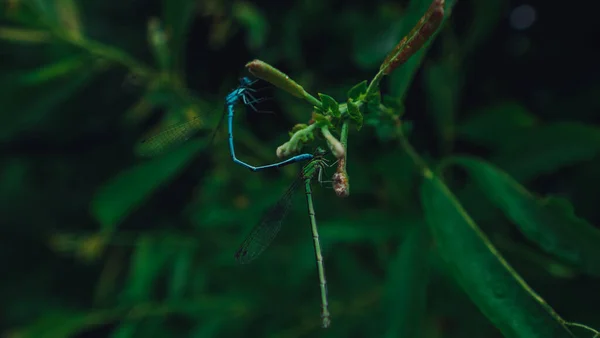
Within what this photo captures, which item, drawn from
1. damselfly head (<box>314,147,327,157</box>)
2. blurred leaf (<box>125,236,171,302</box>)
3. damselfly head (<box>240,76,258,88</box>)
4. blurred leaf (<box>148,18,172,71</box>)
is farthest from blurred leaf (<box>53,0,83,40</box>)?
damselfly head (<box>314,147,327,157</box>)

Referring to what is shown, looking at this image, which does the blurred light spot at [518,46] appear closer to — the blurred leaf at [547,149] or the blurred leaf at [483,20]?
the blurred leaf at [483,20]

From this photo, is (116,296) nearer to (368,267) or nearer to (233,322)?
(233,322)

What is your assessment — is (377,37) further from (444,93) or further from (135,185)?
(135,185)

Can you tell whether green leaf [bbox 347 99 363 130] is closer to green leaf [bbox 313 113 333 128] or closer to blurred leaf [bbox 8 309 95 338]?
green leaf [bbox 313 113 333 128]

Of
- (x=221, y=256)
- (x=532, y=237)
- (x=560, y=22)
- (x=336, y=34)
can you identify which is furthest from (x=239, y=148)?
(x=560, y=22)

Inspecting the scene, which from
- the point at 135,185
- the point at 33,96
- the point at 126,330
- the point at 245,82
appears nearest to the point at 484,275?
the point at 245,82

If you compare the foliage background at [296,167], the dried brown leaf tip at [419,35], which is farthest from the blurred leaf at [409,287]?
the dried brown leaf tip at [419,35]
